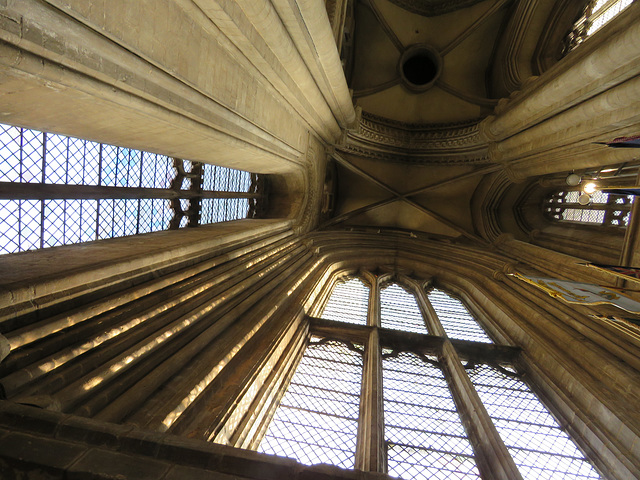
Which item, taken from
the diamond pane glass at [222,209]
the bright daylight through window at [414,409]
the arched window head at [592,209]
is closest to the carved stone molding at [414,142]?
the arched window head at [592,209]

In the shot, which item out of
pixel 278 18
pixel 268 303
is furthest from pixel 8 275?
pixel 278 18

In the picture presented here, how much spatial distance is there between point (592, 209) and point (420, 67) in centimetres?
648

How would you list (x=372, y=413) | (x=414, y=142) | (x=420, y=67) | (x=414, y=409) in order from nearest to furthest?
(x=372, y=413), (x=414, y=409), (x=414, y=142), (x=420, y=67)

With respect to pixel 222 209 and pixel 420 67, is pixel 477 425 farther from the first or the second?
pixel 420 67

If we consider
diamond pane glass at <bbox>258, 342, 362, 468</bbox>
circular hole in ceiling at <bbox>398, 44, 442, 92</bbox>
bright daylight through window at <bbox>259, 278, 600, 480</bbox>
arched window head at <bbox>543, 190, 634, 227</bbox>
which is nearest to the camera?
diamond pane glass at <bbox>258, 342, 362, 468</bbox>

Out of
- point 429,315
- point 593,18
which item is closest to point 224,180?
point 429,315

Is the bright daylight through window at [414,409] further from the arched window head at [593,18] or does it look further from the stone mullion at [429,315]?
the arched window head at [593,18]

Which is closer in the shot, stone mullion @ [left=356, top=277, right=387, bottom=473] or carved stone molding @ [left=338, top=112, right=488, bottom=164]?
stone mullion @ [left=356, top=277, right=387, bottom=473]

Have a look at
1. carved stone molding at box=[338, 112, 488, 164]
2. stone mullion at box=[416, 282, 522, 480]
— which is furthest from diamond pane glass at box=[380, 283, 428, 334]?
carved stone molding at box=[338, 112, 488, 164]

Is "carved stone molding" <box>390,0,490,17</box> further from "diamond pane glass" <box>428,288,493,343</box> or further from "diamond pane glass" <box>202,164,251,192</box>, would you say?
"diamond pane glass" <box>428,288,493,343</box>

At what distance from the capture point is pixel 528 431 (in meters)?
4.32

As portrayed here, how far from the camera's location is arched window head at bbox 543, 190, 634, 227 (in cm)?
817

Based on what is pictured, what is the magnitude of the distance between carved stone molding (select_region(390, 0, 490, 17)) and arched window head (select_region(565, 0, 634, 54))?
314cm

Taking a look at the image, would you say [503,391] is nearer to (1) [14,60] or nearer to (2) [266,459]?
(2) [266,459]
